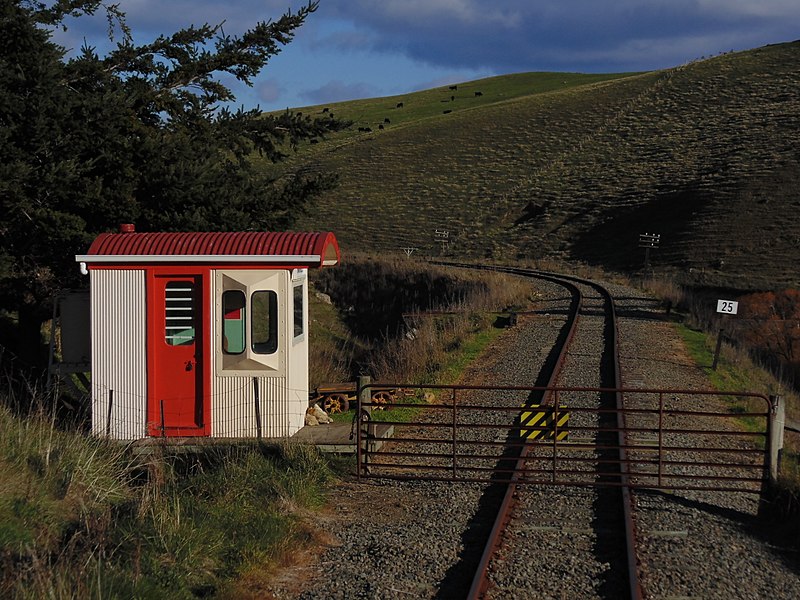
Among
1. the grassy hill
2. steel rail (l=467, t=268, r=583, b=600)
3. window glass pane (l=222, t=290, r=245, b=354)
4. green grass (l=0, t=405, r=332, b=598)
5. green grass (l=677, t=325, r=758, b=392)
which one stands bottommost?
green grass (l=677, t=325, r=758, b=392)

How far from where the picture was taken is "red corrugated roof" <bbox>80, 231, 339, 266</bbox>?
11562 mm

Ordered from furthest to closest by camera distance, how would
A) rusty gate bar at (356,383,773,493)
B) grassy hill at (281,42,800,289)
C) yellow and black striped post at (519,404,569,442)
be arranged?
grassy hill at (281,42,800,289)
yellow and black striped post at (519,404,569,442)
rusty gate bar at (356,383,773,493)

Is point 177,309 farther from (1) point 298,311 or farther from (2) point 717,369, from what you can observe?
(2) point 717,369

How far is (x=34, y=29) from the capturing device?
1620 cm

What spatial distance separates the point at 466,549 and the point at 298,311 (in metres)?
5.02

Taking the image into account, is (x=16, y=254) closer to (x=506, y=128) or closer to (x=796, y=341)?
(x=796, y=341)

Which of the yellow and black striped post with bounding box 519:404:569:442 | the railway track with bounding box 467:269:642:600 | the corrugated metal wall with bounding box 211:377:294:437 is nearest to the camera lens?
the railway track with bounding box 467:269:642:600

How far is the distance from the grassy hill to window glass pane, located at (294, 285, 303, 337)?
101 ft

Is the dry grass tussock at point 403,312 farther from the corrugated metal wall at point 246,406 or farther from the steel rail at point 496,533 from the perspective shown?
the corrugated metal wall at point 246,406

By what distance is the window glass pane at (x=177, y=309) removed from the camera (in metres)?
11.8

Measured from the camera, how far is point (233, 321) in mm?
12188

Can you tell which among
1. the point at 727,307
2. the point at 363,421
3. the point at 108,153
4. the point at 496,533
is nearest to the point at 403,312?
the point at 727,307

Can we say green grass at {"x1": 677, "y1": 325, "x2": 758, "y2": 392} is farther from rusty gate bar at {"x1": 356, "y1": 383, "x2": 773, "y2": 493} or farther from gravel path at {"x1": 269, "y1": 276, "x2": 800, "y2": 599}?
gravel path at {"x1": 269, "y1": 276, "x2": 800, "y2": 599}

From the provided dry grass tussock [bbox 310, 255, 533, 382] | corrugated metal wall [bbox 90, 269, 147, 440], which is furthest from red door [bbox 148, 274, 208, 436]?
dry grass tussock [bbox 310, 255, 533, 382]
